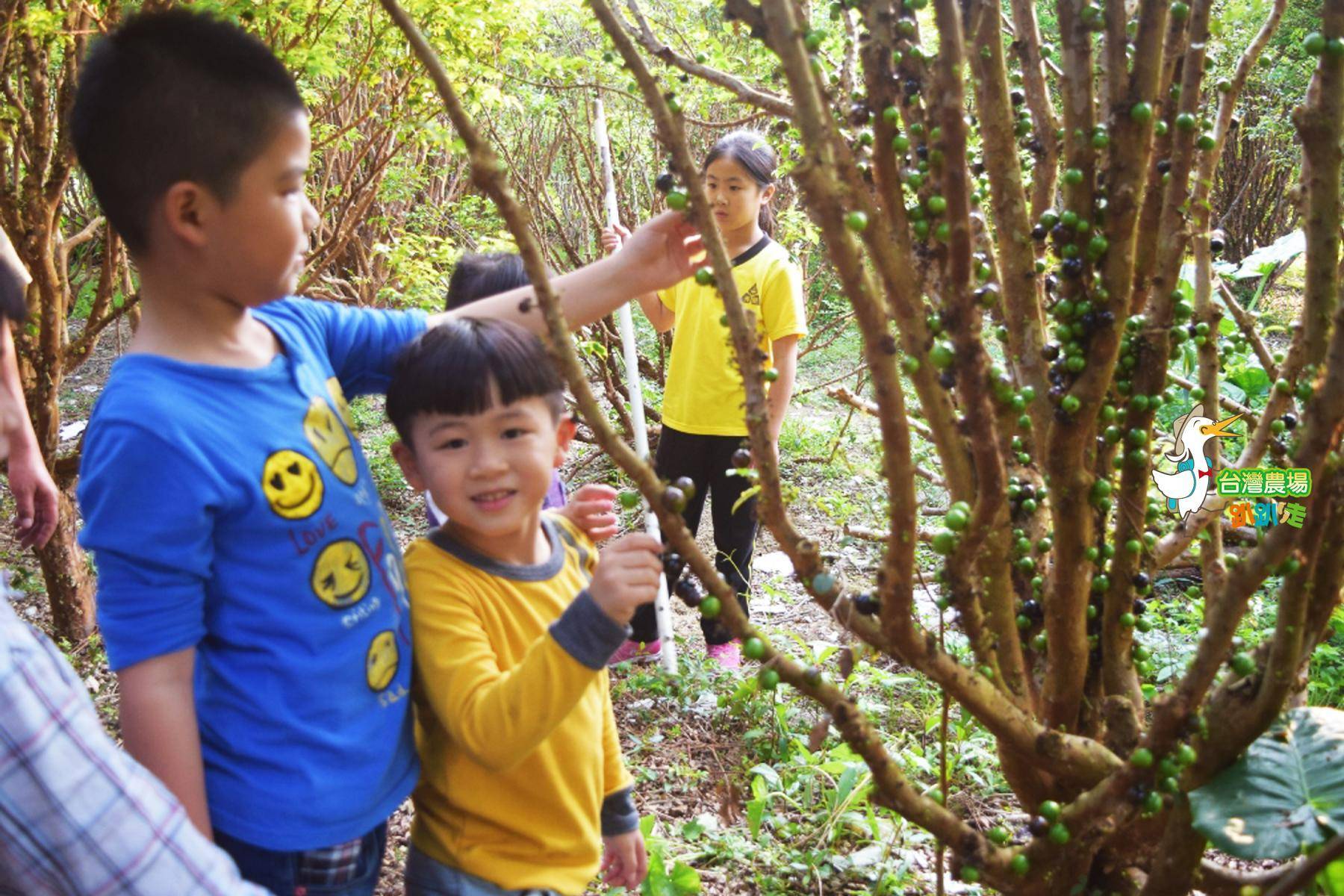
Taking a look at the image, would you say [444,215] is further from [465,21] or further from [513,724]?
[513,724]

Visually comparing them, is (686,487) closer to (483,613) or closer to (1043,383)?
(483,613)

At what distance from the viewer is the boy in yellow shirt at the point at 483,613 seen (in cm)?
148

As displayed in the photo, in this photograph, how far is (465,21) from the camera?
407cm

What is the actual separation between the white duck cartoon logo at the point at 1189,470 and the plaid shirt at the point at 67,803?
1.97m

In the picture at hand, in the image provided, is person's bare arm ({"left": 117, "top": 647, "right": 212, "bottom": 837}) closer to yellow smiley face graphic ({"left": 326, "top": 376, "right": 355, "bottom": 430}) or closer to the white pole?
yellow smiley face graphic ({"left": 326, "top": 376, "right": 355, "bottom": 430})

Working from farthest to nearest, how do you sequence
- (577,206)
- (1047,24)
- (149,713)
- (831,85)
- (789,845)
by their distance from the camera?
(1047,24) → (577,206) → (789,845) → (831,85) → (149,713)

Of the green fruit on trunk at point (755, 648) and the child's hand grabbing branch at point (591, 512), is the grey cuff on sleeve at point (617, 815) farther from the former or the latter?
the green fruit on trunk at point (755, 648)

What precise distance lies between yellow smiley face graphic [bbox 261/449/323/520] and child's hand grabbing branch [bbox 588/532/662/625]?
0.41m

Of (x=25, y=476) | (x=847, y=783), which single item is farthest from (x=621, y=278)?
(x=25, y=476)

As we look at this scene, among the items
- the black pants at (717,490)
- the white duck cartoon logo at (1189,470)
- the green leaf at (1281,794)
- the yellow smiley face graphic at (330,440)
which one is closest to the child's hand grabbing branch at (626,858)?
the yellow smiley face graphic at (330,440)

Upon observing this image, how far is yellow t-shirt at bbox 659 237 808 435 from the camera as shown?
3.79m

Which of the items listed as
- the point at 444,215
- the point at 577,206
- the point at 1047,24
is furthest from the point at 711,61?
the point at 1047,24

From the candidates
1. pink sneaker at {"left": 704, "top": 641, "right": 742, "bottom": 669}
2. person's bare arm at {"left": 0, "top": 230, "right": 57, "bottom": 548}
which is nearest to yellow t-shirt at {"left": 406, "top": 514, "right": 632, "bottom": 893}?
person's bare arm at {"left": 0, "top": 230, "right": 57, "bottom": 548}

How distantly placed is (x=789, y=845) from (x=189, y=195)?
218 centimetres
